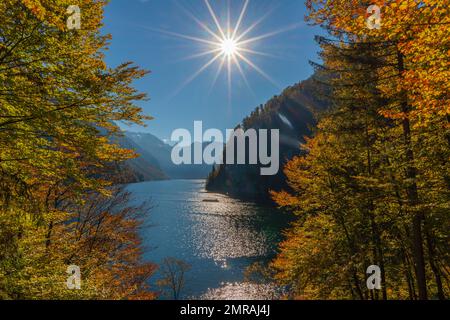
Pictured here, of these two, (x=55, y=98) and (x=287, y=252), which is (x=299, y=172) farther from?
(x=55, y=98)

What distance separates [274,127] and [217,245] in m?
118

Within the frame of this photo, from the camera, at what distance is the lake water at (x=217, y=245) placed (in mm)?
39438

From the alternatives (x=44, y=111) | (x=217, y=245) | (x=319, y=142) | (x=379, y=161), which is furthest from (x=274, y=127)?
(x=44, y=111)

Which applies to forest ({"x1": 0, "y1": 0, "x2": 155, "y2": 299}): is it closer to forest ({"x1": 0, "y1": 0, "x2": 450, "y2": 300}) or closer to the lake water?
forest ({"x1": 0, "y1": 0, "x2": 450, "y2": 300})

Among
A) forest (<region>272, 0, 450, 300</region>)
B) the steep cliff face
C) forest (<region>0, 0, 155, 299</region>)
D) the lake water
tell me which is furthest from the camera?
the steep cliff face

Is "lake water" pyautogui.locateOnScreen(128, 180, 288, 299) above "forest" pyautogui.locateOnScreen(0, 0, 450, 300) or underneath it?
underneath

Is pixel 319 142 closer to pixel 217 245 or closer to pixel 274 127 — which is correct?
pixel 217 245

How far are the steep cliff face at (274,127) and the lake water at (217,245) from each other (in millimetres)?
56217

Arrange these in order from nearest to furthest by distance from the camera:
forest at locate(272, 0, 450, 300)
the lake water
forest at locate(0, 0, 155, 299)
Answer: forest at locate(0, 0, 155, 299)
forest at locate(272, 0, 450, 300)
the lake water

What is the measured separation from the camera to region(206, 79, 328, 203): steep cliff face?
15100cm

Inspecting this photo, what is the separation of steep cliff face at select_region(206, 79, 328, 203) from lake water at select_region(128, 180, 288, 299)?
56217 millimetres

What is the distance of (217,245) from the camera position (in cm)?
5928

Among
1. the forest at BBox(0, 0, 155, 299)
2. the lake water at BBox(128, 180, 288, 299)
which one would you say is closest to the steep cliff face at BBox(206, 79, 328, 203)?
the lake water at BBox(128, 180, 288, 299)

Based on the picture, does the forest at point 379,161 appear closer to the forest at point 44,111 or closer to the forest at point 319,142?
the forest at point 319,142
